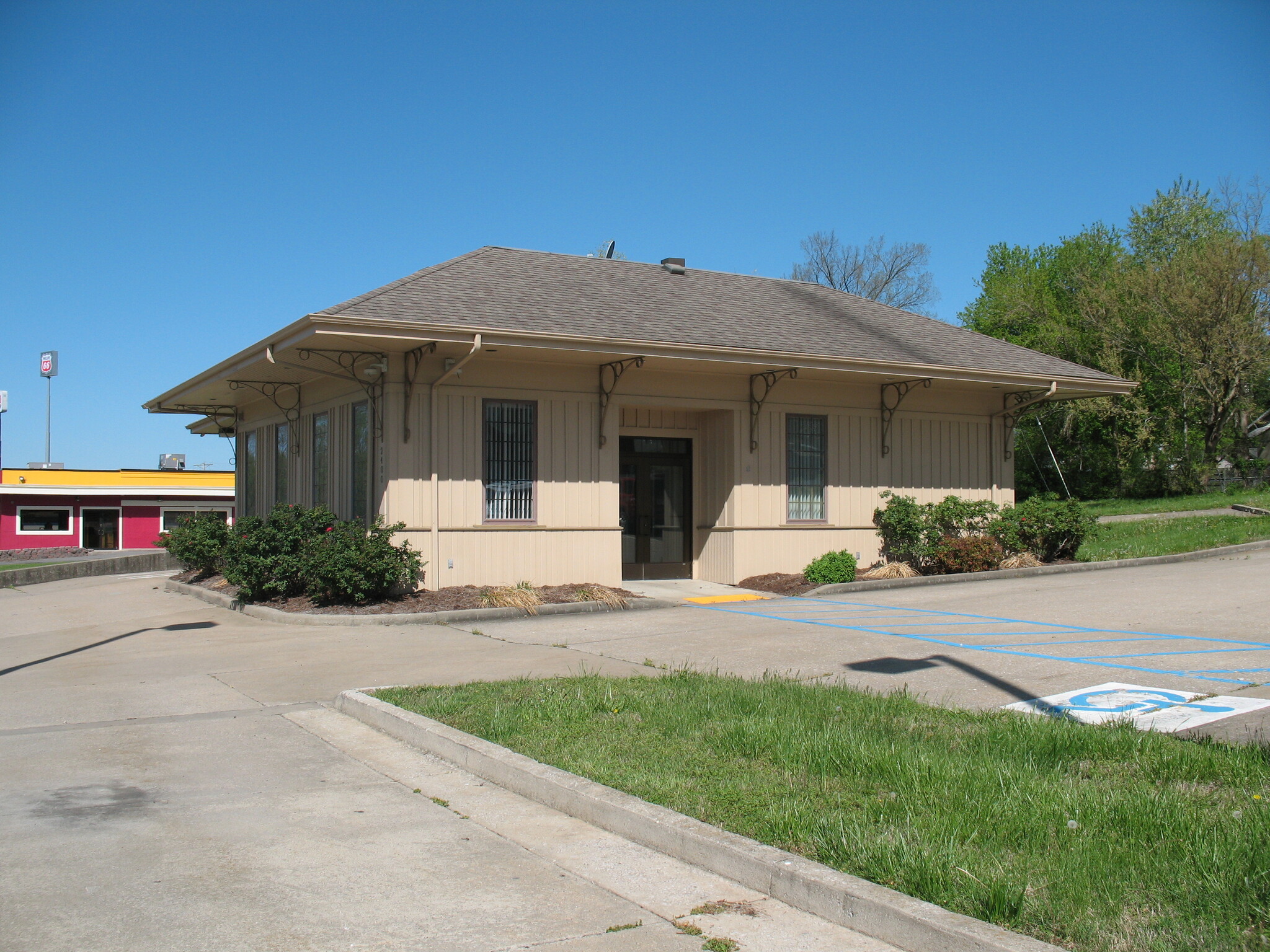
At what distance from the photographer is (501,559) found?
1614cm

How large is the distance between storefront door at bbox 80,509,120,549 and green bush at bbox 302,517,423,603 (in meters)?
42.1

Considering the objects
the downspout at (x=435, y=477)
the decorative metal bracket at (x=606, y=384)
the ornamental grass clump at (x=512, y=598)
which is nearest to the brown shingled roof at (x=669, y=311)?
the decorative metal bracket at (x=606, y=384)

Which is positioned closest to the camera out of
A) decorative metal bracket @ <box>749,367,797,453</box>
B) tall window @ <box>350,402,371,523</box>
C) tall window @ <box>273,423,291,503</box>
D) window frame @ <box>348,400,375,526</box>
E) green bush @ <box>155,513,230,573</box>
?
window frame @ <box>348,400,375,526</box>

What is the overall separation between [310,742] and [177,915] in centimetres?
344

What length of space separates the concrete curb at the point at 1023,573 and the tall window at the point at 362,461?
6.93 m

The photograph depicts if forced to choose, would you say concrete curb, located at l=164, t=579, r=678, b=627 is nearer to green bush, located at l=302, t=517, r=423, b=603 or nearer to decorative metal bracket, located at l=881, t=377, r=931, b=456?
green bush, located at l=302, t=517, r=423, b=603

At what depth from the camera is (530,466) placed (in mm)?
16516

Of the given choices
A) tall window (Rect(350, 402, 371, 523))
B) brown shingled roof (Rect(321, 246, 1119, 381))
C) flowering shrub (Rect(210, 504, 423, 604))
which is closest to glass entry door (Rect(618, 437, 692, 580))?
brown shingled roof (Rect(321, 246, 1119, 381))

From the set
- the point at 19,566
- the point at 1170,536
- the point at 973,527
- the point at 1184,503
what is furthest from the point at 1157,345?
the point at 19,566

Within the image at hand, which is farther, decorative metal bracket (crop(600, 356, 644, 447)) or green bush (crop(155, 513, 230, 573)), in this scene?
green bush (crop(155, 513, 230, 573))

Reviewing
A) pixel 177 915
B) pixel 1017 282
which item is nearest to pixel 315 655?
pixel 177 915

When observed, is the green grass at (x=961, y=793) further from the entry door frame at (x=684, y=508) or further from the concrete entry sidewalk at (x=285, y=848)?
the entry door frame at (x=684, y=508)

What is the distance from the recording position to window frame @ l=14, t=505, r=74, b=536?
50.1m

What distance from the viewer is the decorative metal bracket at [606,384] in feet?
54.5
